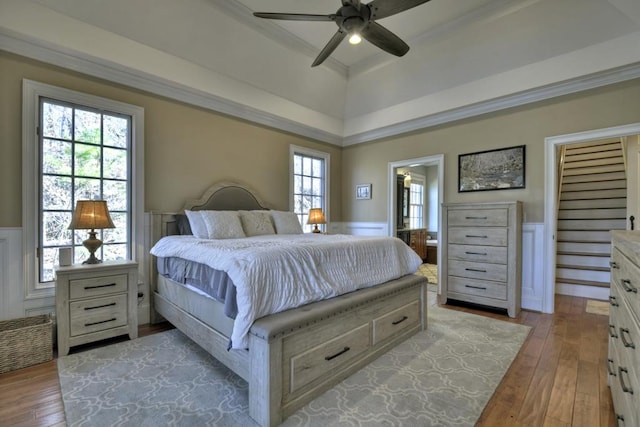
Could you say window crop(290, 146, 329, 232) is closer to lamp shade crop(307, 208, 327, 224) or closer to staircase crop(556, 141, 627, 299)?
lamp shade crop(307, 208, 327, 224)

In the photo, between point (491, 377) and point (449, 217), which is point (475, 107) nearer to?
point (449, 217)

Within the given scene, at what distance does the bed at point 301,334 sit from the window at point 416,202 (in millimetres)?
4973

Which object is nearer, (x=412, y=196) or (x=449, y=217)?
(x=449, y=217)

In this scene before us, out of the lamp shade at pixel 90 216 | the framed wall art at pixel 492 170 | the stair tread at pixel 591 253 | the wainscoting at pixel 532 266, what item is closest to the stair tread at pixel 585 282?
the stair tread at pixel 591 253

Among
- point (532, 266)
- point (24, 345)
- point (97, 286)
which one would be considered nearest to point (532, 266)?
point (532, 266)

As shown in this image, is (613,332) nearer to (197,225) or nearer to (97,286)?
(197,225)

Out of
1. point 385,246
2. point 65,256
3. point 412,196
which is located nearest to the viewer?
point 65,256

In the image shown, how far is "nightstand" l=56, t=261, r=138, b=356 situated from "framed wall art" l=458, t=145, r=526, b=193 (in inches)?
162

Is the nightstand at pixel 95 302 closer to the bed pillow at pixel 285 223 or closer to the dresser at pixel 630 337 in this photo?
the bed pillow at pixel 285 223

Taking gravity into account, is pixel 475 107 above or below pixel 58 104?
above

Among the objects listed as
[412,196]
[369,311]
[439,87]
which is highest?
[439,87]

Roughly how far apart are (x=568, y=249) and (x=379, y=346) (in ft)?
13.8

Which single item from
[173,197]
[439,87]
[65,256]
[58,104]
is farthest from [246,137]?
[439,87]

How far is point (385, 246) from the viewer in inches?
106
